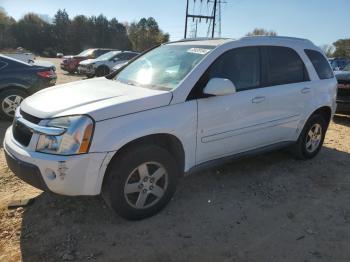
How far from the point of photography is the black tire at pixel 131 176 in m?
3.47

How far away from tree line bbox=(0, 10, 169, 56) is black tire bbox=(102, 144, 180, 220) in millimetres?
56855

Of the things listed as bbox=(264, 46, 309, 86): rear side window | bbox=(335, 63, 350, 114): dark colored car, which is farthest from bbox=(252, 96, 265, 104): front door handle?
bbox=(335, 63, 350, 114): dark colored car

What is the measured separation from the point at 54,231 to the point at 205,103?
1955 millimetres

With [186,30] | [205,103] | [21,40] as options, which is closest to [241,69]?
[205,103]

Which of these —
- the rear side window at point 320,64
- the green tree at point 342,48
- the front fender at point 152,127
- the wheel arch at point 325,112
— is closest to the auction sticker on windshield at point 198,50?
the front fender at point 152,127

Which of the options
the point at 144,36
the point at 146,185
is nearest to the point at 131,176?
the point at 146,185

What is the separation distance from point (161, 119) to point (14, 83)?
17.2 feet

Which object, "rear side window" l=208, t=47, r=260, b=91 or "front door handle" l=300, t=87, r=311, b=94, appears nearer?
"rear side window" l=208, t=47, r=260, b=91

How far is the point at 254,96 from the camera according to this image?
446 centimetres

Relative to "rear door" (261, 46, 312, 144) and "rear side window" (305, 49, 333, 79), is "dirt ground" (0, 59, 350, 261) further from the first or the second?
"rear side window" (305, 49, 333, 79)

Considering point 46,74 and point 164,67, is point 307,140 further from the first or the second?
point 46,74

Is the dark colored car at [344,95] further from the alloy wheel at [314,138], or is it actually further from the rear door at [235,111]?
the rear door at [235,111]

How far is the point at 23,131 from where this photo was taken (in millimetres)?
3613

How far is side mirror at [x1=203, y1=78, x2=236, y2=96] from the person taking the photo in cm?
388
